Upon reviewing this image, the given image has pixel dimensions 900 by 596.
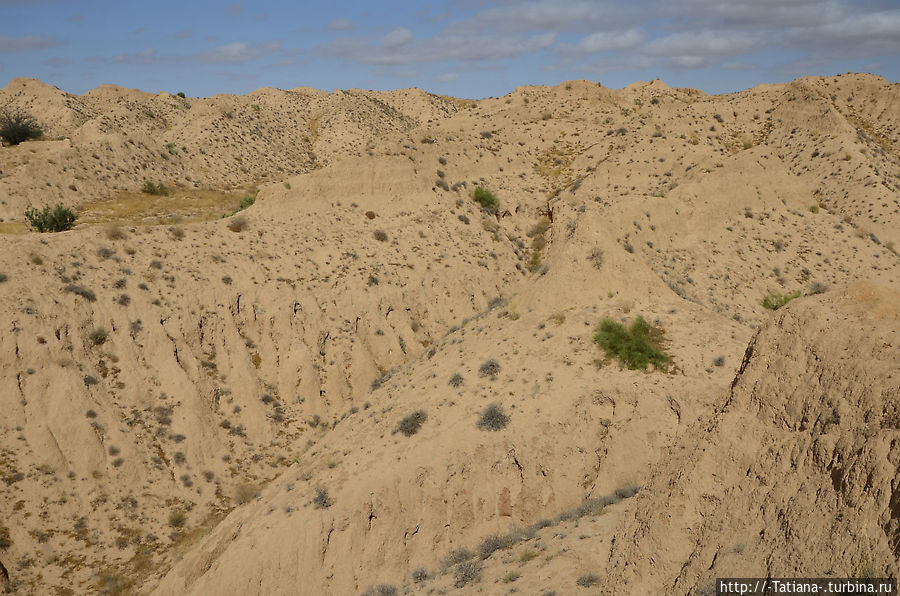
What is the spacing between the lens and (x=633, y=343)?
19.8m

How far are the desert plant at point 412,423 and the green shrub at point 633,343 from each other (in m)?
6.65

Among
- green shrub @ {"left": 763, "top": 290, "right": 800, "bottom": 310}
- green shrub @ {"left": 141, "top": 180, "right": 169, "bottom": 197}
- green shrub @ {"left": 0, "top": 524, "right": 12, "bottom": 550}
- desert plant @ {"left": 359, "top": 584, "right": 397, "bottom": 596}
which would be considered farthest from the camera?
green shrub @ {"left": 141, "top": 180, "right": 169, "bottom": 197}

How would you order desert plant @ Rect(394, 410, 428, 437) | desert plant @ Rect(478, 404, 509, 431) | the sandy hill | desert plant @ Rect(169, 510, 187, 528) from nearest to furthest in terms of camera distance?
the sandy hill, desert plant @ Rect(478, 404, 509, 431), desert plant @ Rect(394, 410, 428, 437), desert plant @ Rect(169, 510, 187, 528)

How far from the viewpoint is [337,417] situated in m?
25.0

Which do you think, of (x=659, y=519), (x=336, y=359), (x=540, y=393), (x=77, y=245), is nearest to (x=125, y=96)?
(x=77, y=245)

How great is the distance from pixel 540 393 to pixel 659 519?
9.76 metres

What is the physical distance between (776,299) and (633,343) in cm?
1307

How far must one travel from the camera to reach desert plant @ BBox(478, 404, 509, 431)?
18188 mm

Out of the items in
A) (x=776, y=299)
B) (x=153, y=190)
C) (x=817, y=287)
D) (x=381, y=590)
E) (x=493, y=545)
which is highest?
(x=153, y=190)

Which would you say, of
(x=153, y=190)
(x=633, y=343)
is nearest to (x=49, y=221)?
(x=153, y=190)

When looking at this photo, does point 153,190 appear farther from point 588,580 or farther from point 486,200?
point 588,580

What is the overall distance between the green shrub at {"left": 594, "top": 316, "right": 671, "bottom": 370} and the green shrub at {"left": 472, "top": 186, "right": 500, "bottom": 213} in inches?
673

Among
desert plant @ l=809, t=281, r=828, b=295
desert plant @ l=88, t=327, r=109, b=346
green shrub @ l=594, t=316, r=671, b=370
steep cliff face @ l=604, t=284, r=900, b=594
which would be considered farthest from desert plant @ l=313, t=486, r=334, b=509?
desert plant @ l=809, t=281, r=828, b=295

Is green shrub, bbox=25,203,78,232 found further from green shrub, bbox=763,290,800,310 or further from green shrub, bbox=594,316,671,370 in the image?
green shrub, bbox=763,290,800,310
